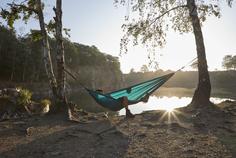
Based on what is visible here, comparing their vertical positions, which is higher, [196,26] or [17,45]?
[17,45]

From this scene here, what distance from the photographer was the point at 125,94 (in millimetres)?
7367

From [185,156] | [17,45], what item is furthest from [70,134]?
[17,45]

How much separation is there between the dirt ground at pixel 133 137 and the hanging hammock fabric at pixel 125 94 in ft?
1.89

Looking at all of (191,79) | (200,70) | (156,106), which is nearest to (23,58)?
(156,106)

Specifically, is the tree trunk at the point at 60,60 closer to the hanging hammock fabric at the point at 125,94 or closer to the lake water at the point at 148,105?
the hanging hammock fabric at the point at 125,94

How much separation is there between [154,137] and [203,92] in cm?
378

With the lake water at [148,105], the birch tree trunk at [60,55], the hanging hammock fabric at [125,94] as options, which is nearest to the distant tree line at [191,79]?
the lake water at [148,105]

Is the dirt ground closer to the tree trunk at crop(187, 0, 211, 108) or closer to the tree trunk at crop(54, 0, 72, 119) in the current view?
the tree trunk at crop(54, 0, 72, 119)

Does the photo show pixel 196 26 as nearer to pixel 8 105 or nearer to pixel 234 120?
pixel 234 120

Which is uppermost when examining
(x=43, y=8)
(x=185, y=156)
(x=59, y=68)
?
(x=43, y=8)

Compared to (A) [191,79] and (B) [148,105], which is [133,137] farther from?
(A) [191,79]

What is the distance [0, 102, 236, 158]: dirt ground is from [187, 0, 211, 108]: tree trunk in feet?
3.10

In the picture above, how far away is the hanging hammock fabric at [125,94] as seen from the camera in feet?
23.2

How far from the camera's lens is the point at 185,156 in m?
3.97
